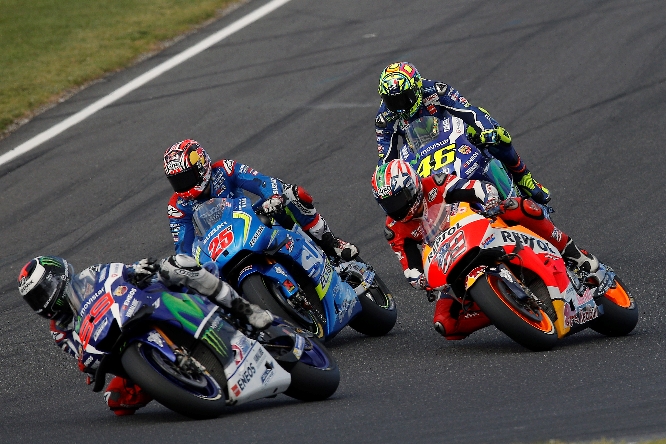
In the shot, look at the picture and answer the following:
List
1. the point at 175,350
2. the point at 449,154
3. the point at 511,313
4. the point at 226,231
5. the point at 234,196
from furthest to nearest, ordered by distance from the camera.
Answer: the point at 449,154
the point at 234,196
the point at 226,231
the point at 511,313
the point at 175,350

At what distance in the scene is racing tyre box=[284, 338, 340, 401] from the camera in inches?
277

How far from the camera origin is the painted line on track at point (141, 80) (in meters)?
16.0

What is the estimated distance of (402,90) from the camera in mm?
10734

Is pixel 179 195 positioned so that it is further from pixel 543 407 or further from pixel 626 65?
pixel 626 65

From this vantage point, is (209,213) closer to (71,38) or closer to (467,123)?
(467,123)

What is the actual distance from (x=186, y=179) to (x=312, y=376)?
2723 millimetres

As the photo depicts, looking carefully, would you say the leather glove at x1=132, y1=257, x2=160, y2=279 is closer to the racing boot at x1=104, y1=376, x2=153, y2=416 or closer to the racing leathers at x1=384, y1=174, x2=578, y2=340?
the racing boot at x1=104, y1=376, x2=153, y2=416

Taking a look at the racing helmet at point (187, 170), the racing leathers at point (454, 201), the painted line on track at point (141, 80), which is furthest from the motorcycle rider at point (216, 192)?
the painted line on track at point (141, 80)

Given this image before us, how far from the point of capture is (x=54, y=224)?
45.4 feet

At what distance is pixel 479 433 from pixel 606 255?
5.94m

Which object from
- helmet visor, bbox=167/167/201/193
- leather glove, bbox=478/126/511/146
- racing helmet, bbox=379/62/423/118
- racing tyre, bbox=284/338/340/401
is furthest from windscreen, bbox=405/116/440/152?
racing tyre, bbox=284/338/340/401

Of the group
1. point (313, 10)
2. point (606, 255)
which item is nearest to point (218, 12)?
point (313, 10)

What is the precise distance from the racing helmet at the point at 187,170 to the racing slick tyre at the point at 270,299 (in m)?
1.13

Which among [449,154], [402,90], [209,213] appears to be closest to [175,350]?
[209,213]
